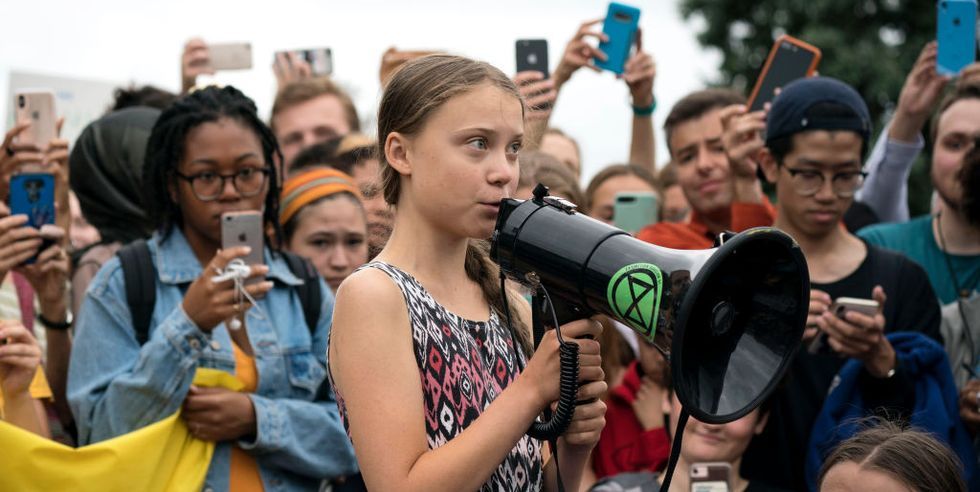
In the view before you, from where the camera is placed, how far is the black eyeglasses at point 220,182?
171 inches

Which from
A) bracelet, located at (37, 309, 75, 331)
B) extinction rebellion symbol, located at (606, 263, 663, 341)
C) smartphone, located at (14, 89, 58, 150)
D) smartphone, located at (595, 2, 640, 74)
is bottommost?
bracelet, located at (37, 309, 75, 331)

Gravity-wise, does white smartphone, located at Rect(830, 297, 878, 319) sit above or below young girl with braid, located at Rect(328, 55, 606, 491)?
below

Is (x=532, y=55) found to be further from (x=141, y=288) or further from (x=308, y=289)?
(x=141, y=288)

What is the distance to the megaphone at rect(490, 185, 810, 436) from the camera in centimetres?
248

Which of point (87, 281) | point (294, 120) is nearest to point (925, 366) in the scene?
point (87, 281)

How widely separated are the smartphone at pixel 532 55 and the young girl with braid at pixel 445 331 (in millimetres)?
2670

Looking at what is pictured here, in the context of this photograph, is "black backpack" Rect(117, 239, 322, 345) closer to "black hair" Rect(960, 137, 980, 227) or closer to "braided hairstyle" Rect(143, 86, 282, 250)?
"braided hairstyle" Rect(143, 86, 282, 250)

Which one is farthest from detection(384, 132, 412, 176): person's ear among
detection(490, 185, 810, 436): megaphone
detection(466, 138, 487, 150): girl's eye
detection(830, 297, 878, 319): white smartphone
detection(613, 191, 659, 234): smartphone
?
detection(613, 191, 659, 234): smartphone

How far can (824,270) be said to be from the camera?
4.70 m

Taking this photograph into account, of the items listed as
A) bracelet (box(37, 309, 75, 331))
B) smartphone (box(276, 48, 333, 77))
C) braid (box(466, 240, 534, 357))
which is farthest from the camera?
smartphone (box(276, 48, 333, 77))

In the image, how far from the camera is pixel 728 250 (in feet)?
8.09

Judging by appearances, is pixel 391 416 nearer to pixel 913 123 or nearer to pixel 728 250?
pixel 728 250

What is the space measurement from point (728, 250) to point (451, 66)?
854mm

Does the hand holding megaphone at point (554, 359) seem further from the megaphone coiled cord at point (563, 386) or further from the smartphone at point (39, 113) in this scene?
the smartphone at point (39, 113)
